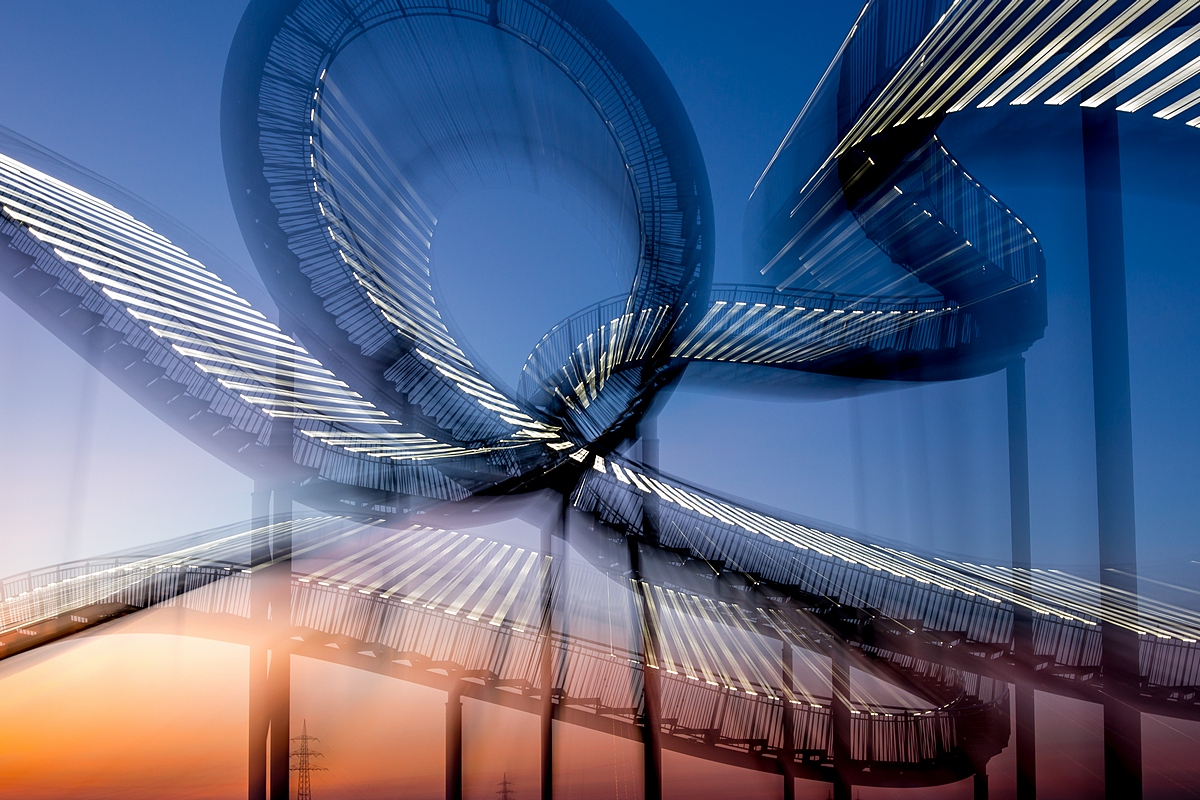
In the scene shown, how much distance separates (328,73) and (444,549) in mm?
6931

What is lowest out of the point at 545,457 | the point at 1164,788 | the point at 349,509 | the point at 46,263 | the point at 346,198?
the point at 1164,788

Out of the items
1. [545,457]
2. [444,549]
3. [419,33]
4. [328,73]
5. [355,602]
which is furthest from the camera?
[444,549]

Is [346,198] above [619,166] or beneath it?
beneath

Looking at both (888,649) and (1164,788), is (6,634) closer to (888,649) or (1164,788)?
(888,649)

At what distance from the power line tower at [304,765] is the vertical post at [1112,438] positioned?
7.28 meters

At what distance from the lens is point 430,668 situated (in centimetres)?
585

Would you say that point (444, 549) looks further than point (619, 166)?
Yes

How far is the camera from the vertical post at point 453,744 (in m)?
6.44

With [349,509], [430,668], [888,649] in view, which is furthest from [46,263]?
[888,649]

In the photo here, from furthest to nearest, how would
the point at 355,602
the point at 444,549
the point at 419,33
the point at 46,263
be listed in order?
1. the point at 444,549
2. the point at 355,602
3. the point at 419,33
4. the point at 46,263

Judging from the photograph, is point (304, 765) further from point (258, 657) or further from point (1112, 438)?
point (1112, 438)

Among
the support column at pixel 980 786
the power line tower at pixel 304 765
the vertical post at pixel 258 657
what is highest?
the vertical post at pixel 258 657

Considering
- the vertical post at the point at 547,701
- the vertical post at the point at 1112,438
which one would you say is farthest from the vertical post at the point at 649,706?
the vertical post at the point at 1112,438

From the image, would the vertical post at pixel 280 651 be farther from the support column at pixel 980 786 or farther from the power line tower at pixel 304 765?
the support column at pixel 980 786
